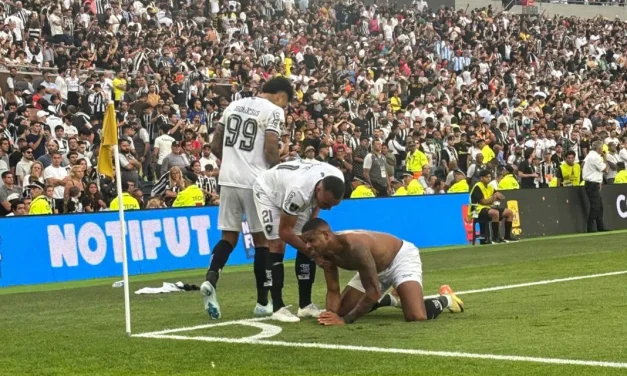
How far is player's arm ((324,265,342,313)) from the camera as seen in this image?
1011cm

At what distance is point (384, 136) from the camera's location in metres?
30.1

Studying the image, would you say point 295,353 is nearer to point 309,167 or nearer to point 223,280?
point 309,167

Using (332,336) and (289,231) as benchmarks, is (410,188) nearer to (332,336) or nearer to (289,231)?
(289,231)

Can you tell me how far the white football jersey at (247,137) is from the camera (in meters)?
10.7

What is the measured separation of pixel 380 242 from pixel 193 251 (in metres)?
10.5

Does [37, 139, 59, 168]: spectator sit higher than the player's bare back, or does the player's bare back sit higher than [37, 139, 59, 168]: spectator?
[37, 139, 59, 168]: spectator

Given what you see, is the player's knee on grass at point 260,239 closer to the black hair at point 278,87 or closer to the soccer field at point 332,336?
the soccer field at point 332,336

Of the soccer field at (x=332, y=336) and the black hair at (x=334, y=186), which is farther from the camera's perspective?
the black hair at (x=334, y=186)

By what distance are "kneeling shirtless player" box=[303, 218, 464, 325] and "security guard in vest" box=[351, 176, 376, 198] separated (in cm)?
1389

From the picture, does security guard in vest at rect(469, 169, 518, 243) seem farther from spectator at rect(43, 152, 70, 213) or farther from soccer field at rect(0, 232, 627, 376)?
soccer field at rect(0, 232, 627, 376)

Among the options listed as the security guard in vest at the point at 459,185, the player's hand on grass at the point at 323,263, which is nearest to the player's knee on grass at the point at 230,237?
the player's hand on grass at the point at 323,263

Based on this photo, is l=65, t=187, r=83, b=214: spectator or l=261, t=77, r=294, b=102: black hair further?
l=65, t=187, r=83, b=214: spectator

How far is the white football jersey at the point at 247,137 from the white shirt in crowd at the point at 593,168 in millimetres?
18767

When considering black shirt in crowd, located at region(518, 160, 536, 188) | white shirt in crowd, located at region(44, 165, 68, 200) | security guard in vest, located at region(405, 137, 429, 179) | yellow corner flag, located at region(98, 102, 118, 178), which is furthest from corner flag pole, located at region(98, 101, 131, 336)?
black shirt in crowd, located at region(518, 160, 536, 188)
